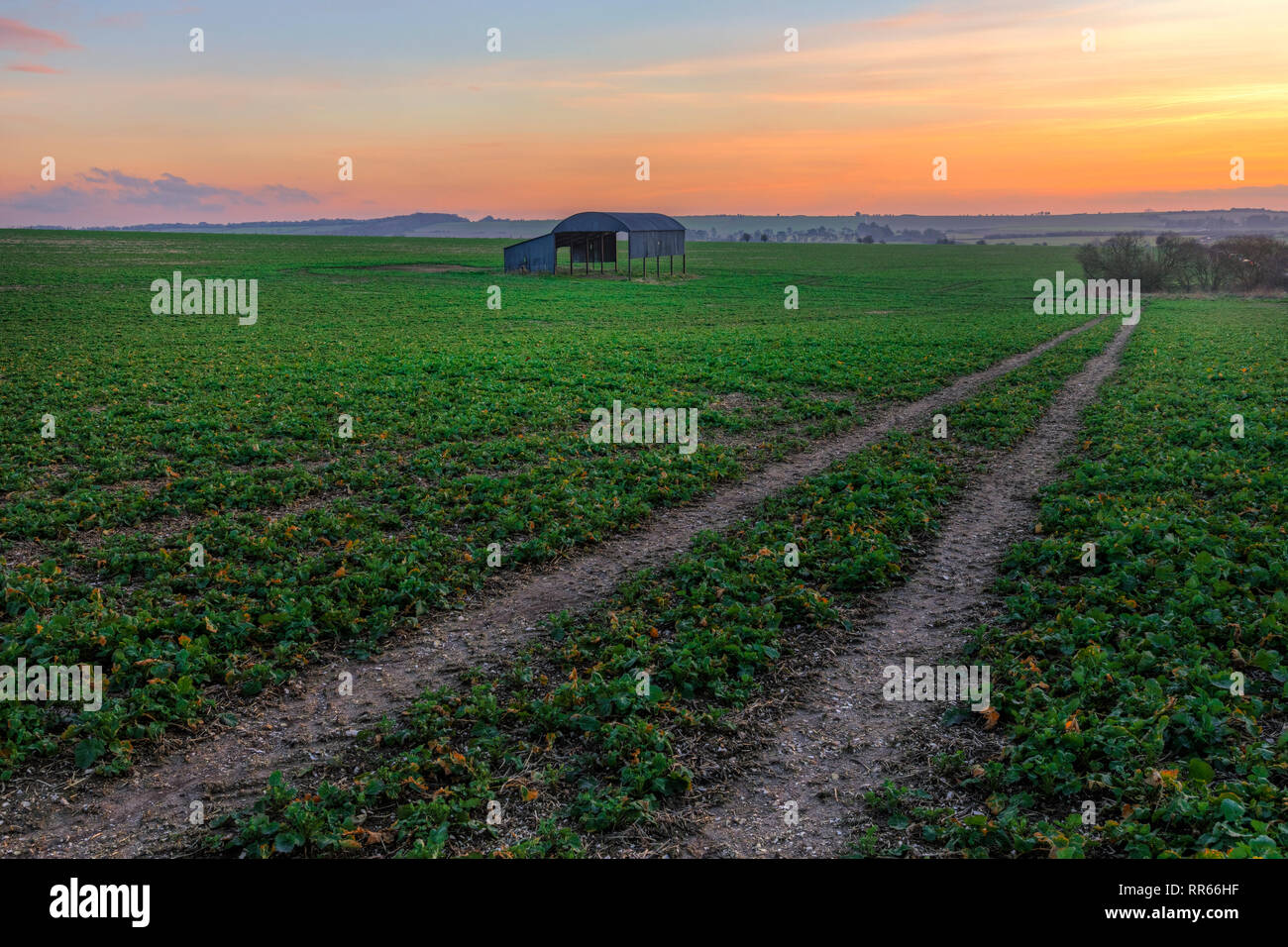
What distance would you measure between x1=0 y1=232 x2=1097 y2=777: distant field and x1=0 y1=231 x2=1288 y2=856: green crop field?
0.08 meters

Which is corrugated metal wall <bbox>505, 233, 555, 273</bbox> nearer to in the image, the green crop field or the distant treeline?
the green crop field

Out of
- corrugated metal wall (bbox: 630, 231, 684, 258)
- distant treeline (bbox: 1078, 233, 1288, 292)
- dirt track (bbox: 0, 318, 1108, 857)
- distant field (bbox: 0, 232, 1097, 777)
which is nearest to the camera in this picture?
dirt track (bbox: 0, 318, 1108, 857)

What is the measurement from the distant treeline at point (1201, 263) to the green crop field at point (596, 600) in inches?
2515

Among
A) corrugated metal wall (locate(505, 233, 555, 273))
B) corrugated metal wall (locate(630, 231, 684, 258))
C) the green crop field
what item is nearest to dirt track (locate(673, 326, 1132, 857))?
the green crop field

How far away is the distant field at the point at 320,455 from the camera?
30.1 ft

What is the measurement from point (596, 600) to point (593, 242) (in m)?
74.4

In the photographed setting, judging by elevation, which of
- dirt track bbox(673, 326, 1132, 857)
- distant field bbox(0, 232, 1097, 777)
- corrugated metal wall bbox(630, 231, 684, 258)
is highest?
corrugated metal wall bbox(630, 231, 684, 258)

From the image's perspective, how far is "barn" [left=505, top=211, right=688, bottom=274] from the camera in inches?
3014

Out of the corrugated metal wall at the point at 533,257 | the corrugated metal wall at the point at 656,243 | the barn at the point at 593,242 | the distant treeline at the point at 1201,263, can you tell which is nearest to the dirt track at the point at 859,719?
the barn at the point at 593,242

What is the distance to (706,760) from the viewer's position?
23.7ft

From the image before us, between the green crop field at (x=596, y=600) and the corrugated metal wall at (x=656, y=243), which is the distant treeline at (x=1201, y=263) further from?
the green crop field at (x=596, y=600)

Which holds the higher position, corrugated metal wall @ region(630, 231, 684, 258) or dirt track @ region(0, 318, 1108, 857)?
corrugated metal wall @ region(630, 231, 684, 258)
